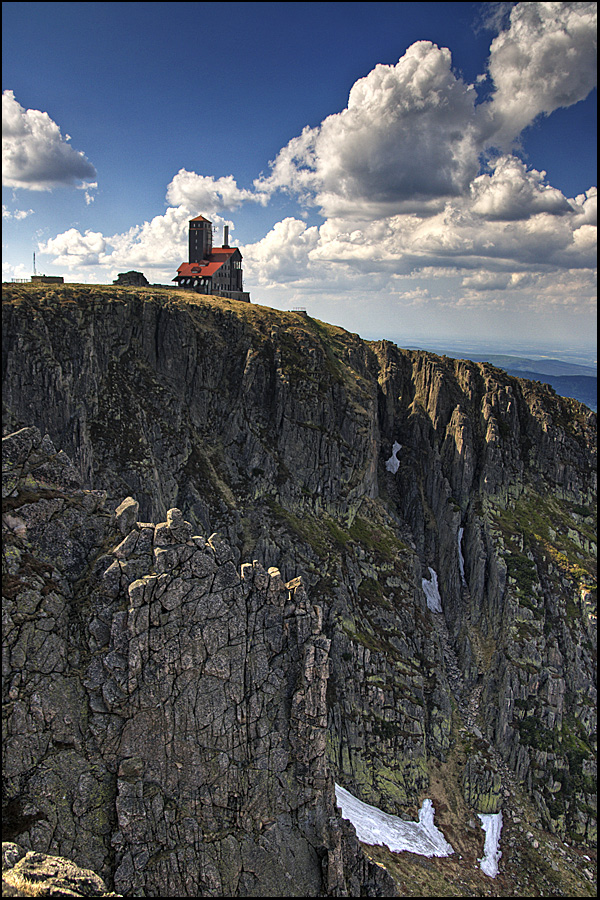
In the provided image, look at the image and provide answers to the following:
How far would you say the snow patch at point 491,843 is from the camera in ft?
231

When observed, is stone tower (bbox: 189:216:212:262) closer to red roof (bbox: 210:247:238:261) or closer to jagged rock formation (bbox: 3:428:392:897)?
red roof (bbox: 210:247:238:261)

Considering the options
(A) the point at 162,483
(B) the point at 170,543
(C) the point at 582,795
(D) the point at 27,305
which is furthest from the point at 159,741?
(C) the point at 582,795

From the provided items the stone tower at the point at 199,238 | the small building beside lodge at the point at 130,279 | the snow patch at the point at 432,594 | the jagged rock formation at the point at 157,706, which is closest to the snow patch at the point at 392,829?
the jagged rock formation at the point at 157,706

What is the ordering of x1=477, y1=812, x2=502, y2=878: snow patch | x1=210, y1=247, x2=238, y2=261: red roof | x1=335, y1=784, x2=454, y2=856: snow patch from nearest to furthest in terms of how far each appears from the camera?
x1=335, y1=784, x2=454, y2=856: snow patch, x1=477, y1=812, x2=502, y2=878: snow patch, x1=210, y1=247, x2=238, y2=261: red roof

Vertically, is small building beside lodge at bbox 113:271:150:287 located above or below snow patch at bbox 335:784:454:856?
above

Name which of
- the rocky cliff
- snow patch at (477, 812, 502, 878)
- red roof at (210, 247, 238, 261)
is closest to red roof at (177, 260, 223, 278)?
red roof at (210, 247, 238, 261)

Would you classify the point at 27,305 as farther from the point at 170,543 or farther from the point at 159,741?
the point at 159,741

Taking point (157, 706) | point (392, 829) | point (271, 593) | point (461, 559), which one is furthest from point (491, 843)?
point (157, 706)

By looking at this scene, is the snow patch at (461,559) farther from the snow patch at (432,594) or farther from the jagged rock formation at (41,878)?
the jagged rock formation at (41,878)

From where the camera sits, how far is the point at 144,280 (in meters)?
133

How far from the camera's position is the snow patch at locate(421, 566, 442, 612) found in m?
126

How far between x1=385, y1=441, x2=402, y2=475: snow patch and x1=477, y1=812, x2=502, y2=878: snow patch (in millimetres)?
88315

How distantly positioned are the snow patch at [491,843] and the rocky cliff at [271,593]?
2398 mm

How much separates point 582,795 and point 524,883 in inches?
1038
